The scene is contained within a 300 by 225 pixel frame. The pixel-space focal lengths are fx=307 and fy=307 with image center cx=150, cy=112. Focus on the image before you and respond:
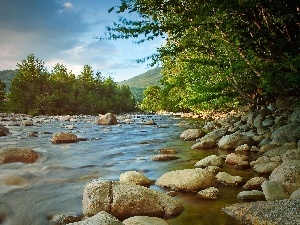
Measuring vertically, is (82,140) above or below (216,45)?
below

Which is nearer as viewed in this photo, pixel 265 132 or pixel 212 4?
pixel 212 4

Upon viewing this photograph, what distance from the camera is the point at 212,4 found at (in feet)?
20.3

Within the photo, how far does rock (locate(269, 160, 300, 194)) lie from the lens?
15.6 feet

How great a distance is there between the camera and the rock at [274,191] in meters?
4.55

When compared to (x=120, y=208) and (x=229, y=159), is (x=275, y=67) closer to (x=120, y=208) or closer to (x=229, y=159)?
(x=229, y=159)

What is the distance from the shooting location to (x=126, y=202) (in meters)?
4.34

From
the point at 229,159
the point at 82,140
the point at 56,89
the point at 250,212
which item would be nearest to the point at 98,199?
the point at 250,212

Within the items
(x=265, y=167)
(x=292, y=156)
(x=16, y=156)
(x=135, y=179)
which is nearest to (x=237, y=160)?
(x=265, y=167)

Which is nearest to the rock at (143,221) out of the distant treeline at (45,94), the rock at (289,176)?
the rock at (289,176)

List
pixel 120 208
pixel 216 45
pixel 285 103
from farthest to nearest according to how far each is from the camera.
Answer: pixel 285 103, pixel 216 45, pixel 120 208

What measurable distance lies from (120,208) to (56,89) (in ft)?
204

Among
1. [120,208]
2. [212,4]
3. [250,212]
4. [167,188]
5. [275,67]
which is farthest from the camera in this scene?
[275,67]

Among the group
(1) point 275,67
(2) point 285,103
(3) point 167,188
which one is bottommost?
(3) point 167,188

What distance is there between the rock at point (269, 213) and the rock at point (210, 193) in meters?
0.84
